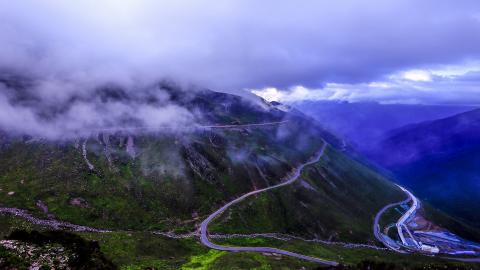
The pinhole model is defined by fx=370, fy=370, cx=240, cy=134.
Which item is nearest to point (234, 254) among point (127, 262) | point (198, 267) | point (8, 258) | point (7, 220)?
point (198, 267)

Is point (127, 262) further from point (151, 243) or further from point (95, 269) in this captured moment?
point (95, 269)

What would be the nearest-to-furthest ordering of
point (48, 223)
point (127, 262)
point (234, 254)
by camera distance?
point (127, 262) → point (234, 254) → point (48, 223)

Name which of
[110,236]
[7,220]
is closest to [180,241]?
[110,236]

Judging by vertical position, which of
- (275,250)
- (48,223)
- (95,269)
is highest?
(95,269)

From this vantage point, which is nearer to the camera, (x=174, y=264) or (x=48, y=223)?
(x=174, y=264)

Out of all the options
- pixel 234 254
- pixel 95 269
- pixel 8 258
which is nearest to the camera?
pixel 8 258

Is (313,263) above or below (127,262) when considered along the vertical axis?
below

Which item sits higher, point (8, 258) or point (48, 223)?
point (8, 258)

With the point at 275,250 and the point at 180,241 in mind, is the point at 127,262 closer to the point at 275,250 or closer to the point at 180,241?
the point at 180,241

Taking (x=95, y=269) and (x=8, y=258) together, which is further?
(x=95, y=269)
